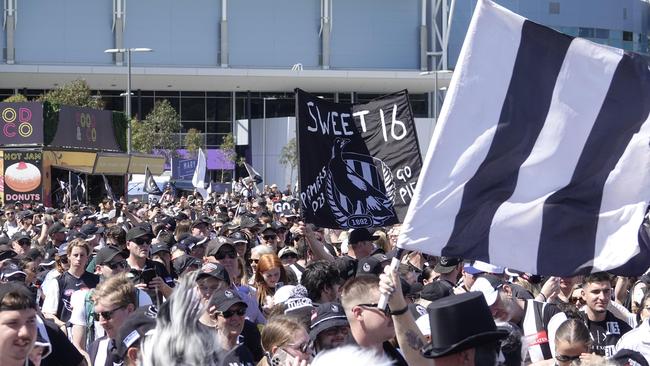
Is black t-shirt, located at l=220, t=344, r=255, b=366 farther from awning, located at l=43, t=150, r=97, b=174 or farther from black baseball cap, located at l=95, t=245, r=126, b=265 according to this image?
awning, located at l=43, t=150, r=97, b=174

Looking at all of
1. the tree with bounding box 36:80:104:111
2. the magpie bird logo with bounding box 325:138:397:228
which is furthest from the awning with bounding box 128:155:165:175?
the magpie bird logo with bounding box 325:138:397:228

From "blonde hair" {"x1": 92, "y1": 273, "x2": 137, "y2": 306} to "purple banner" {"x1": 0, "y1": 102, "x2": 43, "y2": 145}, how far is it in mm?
34283

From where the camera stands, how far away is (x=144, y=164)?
4391 centimetres

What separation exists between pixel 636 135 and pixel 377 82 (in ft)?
226

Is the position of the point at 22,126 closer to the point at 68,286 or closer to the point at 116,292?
the point at 68,286

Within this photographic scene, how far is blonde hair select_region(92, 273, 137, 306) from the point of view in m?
6.71

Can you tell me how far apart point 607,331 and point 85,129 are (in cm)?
3789

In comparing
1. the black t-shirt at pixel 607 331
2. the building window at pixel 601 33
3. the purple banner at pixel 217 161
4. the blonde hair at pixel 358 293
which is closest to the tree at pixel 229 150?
the purple banner at pixel 217 161

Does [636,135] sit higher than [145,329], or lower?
higher

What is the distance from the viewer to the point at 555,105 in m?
5.70

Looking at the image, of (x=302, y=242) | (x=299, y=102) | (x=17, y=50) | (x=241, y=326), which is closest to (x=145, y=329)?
(x=241, y=326)

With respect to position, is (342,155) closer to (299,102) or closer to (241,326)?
(299,102)

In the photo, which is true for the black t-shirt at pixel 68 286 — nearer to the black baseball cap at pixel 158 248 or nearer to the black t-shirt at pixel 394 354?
the black baseball cap at pixel 158 248

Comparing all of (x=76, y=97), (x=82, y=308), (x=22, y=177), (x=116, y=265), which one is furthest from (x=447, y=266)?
(x=76, y=97)
